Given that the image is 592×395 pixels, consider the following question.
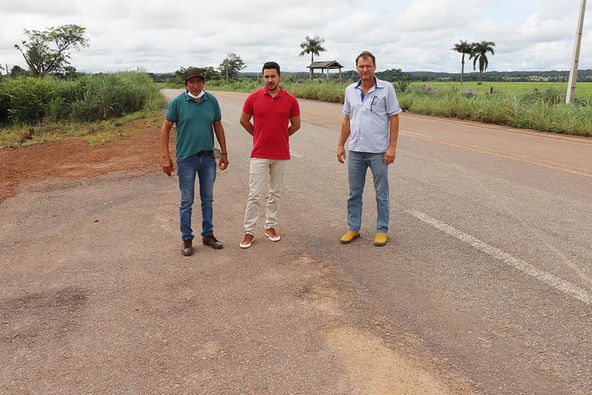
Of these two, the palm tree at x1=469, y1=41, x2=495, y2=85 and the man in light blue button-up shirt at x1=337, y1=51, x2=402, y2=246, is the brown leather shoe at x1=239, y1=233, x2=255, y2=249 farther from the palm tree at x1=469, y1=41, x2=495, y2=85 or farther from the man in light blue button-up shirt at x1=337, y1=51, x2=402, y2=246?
the palm tree at x1=469, y1=41, x2=495, y2=85

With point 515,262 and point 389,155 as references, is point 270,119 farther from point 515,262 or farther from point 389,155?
point 515,262

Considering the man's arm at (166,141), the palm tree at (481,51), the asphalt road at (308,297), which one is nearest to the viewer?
the asphalt road at (308,297)

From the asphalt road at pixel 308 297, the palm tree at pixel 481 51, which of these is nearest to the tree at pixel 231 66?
the palm tree at pixel 481 51

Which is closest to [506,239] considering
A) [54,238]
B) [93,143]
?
[54,238]

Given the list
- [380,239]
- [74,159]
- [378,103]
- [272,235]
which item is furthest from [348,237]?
[74,159]

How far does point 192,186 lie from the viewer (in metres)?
5.11

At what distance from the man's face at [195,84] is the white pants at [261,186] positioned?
90 centimetres

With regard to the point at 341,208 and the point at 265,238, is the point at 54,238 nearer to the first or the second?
the point at 265,238

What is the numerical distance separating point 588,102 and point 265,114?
15.3 m

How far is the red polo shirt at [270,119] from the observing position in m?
4.95

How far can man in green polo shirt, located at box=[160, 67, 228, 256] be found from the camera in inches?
190

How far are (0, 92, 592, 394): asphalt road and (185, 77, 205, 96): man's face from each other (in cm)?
159

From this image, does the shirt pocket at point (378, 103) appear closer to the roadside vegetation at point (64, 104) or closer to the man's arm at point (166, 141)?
the man's arm at point (166, 141)

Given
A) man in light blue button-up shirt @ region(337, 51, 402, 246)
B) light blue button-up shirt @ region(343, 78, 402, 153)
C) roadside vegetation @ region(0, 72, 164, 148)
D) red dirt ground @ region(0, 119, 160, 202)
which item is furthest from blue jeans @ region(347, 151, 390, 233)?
roadside vegetation @ region(0, 72, 164, 148)
